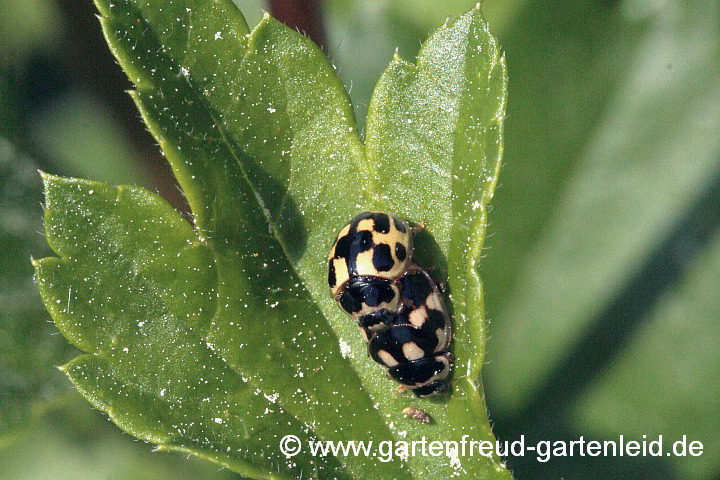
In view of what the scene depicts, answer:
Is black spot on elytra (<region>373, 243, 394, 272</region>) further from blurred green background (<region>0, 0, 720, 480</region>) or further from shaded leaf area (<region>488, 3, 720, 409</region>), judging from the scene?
shaded leaf area (<region>488, 3, 720, 409</region>)

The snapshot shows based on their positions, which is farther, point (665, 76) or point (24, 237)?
point (665, 76)

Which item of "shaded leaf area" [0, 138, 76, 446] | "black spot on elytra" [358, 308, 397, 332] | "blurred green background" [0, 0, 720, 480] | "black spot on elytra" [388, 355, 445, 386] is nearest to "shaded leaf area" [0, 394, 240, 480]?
"blurred green background" [0, 0, 720, 480]

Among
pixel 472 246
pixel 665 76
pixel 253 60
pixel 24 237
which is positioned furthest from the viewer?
pixel 665 76

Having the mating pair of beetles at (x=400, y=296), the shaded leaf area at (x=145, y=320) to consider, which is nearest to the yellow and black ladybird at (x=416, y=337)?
the mating pair of beetles at (x=400, y=296)

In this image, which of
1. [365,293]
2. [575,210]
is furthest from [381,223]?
[575,210]

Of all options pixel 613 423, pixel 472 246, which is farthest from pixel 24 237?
pixel 613 423

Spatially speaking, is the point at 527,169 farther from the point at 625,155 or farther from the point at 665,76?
the point at 665,76
